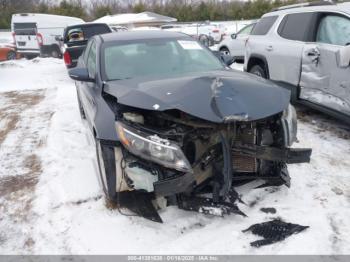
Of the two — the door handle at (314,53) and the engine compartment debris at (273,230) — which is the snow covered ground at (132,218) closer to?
the engine compartment debris at (273,230)

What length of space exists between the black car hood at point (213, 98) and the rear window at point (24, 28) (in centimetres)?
1586

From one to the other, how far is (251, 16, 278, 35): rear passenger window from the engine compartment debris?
4773 mm

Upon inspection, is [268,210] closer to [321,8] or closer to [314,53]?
[314,53]

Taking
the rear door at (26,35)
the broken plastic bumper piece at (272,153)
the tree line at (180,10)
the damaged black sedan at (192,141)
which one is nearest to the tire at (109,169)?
the damaged black sedan at (192,141)

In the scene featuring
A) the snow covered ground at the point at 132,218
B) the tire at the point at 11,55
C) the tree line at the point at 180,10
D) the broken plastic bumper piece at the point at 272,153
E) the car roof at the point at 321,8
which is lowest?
the snow covered ground at the point at 132,218

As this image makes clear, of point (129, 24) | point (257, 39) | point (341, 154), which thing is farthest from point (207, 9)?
point (341, 154)

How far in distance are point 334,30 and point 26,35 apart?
1597 cm

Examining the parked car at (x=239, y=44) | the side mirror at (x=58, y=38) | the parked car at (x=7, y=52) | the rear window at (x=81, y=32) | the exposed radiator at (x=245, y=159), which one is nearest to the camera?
the exposed radiator at (x=245, y=159)

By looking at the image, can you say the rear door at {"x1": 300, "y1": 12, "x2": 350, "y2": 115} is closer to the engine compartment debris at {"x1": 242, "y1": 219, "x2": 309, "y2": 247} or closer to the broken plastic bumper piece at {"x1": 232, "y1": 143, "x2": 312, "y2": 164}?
the broken plastic bumper piece at {"x1": 232, "y1": 143, "x2": 312, "y2": 164}

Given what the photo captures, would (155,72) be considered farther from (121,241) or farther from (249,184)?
(121,241)

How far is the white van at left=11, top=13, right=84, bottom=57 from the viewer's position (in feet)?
55.8

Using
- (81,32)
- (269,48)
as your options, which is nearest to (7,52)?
(81,32)

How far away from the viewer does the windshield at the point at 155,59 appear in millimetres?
3979

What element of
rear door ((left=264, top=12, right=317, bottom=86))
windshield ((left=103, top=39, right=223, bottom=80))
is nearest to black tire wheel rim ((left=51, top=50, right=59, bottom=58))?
rear door ((left=264, top=12, right=317, bottom=86))
